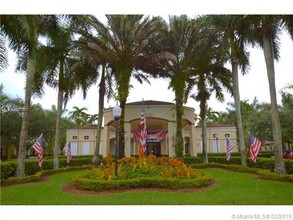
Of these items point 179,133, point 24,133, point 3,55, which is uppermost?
point 3,55

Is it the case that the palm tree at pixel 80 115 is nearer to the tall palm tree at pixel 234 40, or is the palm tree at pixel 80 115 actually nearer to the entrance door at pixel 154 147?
the entrance door at pixel 154 147

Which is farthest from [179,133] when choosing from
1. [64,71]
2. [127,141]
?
[64,71]

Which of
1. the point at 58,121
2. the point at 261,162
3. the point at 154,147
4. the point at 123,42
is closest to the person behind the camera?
the point at 261,162

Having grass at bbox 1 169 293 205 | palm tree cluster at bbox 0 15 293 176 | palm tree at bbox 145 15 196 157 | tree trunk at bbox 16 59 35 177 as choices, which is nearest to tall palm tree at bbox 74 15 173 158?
palm tree cluster at bbox 0 15 293 176

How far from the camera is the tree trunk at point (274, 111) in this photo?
43.5ft

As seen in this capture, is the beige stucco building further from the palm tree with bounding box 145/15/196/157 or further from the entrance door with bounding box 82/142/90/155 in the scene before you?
the palm tree with bounding box 145/15/196/157

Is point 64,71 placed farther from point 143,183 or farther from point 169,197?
point 169,197

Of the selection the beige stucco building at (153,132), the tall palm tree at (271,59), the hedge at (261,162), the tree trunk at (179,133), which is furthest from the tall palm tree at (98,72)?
the tall palm tree at (271,59)

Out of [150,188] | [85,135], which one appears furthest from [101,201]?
[85,135]

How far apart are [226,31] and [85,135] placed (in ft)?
80.3

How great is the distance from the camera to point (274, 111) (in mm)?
13336

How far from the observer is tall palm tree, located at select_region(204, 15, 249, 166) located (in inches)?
607

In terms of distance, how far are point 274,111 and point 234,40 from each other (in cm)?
557

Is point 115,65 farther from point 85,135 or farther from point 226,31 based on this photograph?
point 85,135
